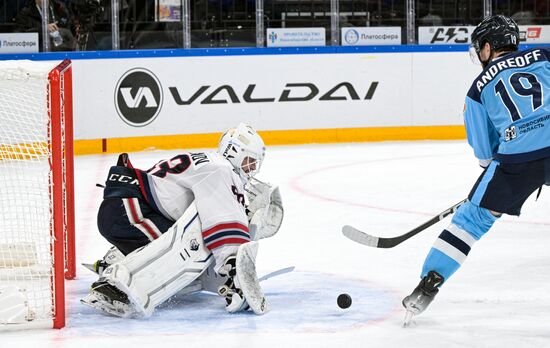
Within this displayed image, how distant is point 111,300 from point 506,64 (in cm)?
138

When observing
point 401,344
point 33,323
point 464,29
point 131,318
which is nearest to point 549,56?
point 401,344

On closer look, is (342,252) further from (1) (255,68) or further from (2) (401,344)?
(1) (255,68)

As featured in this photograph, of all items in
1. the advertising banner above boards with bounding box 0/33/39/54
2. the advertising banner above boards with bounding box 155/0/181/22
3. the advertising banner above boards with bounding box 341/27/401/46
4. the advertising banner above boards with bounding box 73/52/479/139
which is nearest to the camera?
the advertising banner above boards with bounding box 0/33/39/54

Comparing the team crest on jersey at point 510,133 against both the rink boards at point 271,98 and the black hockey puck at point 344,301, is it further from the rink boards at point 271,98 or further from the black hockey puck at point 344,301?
the rink boards at point 271,98

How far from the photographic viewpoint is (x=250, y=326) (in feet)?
10.5

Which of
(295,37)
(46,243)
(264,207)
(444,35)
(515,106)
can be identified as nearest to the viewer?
(515,106)

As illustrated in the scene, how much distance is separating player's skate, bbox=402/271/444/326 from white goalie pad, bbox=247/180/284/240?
0.65 m

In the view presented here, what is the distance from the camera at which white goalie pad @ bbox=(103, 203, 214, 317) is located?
3.22 m

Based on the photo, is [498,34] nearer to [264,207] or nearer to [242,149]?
[242,149]

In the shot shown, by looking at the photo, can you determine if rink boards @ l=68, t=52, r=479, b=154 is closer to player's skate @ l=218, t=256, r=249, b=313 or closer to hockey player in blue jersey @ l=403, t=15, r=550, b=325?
player's skate @ l=218, t=256, r=249, b=313

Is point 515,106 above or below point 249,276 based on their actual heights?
above

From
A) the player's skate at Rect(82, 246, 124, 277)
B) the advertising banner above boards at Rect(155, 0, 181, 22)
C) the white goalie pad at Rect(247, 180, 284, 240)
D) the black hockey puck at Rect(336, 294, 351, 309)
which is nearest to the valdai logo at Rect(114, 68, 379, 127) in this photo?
the advertising banner above boards at Rect(155, 0, 181, 22)

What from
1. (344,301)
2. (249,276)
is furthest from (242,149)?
(344,301)

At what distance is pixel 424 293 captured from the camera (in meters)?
3.12
